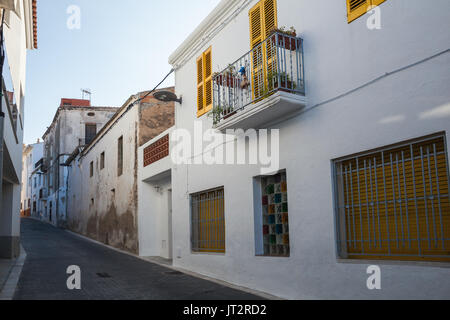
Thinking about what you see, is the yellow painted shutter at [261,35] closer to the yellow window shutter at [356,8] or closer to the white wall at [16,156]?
the yellow window shutter at [356,8]

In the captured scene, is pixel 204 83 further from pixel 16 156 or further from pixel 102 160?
pixel 102 160

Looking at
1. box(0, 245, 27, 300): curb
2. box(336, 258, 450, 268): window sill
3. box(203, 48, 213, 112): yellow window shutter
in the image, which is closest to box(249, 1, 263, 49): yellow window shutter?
box(203, 48, 213, 112): yellow window shutter

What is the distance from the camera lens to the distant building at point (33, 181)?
154 ft

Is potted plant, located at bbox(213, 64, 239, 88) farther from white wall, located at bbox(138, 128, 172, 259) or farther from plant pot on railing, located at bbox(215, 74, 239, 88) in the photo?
white wall, located at bbox(138, 128, 172, 259)

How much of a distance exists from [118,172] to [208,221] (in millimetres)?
9213

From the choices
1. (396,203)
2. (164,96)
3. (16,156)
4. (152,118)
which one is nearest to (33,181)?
(152,118)

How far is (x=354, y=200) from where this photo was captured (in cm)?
690

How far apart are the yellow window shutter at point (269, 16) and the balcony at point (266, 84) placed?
352 millimetres

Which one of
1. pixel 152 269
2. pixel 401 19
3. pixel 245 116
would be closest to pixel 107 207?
pixel 152 269

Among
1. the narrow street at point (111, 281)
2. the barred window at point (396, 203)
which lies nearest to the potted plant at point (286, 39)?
the barred window at point (396, 203)

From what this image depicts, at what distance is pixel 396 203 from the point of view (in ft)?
20.5

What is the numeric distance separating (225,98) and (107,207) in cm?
1268

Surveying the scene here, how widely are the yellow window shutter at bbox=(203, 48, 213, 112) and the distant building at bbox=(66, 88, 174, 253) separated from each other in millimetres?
5783
